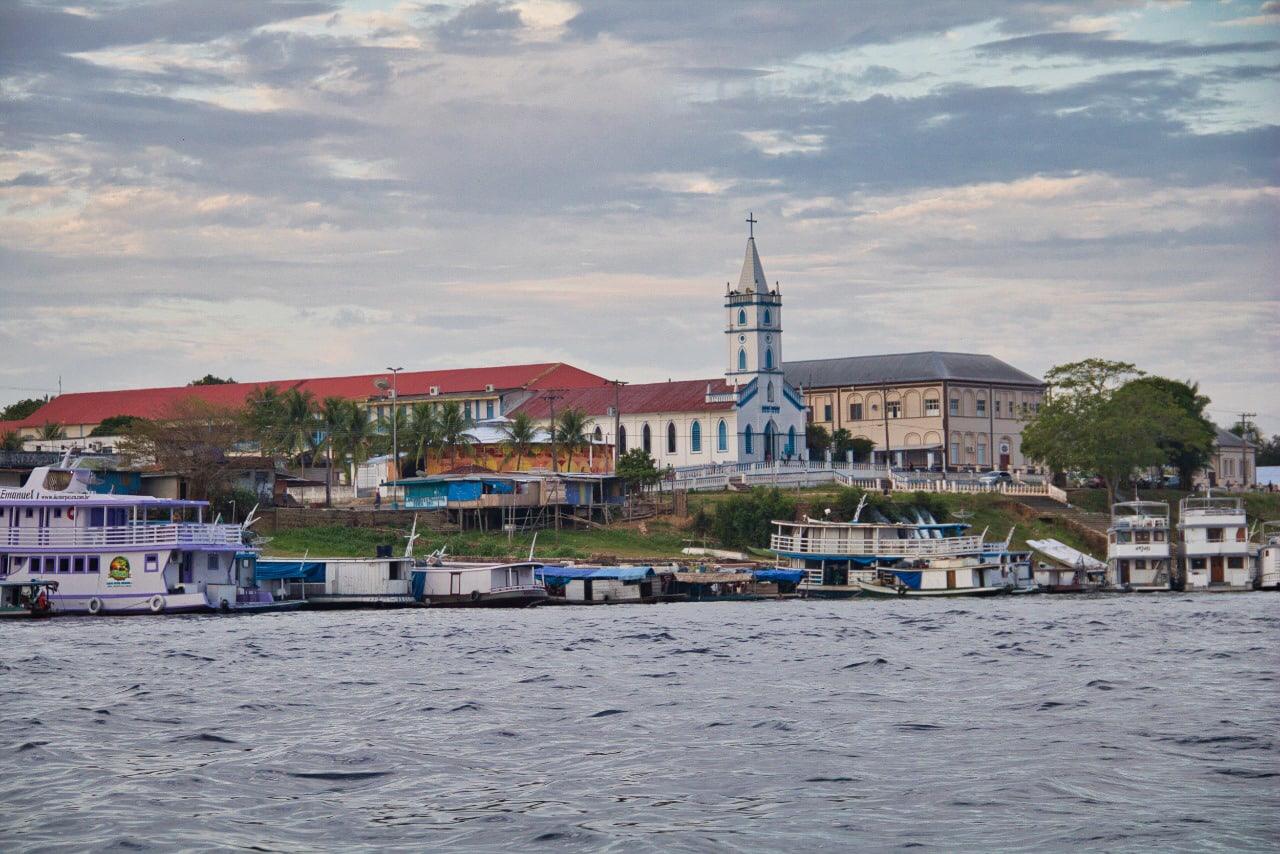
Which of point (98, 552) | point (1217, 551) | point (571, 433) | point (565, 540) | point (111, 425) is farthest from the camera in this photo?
point (111, 425)

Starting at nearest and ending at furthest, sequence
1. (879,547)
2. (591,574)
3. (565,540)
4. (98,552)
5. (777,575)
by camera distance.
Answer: (98,552), (591,574), (777,575), (879,547), (565,540)

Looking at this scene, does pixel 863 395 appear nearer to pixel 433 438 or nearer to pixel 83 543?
pixel 433 438

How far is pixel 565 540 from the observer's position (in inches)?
3551

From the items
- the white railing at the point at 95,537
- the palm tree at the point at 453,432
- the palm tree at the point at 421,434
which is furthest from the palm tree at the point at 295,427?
the white railing at the point at 95,537

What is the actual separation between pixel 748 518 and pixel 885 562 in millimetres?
18525

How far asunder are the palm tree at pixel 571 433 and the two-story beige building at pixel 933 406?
29494 mm

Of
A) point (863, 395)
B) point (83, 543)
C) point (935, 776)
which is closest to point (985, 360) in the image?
point (863, 395)

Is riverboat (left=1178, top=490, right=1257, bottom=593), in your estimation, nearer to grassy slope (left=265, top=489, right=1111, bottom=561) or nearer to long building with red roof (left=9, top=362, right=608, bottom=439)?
grassy slope (left=265, top=489, right=1111, bottom=561)

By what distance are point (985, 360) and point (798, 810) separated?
127500mm

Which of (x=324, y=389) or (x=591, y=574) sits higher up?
(x=324, y=389)

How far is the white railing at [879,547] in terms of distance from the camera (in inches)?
2997

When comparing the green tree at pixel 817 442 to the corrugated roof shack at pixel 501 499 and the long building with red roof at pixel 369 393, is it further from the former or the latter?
the corrugated roof shack at pixel 501 499

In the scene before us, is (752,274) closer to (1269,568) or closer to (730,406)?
(730,406)

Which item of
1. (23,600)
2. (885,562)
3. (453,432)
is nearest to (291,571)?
(23,600)
